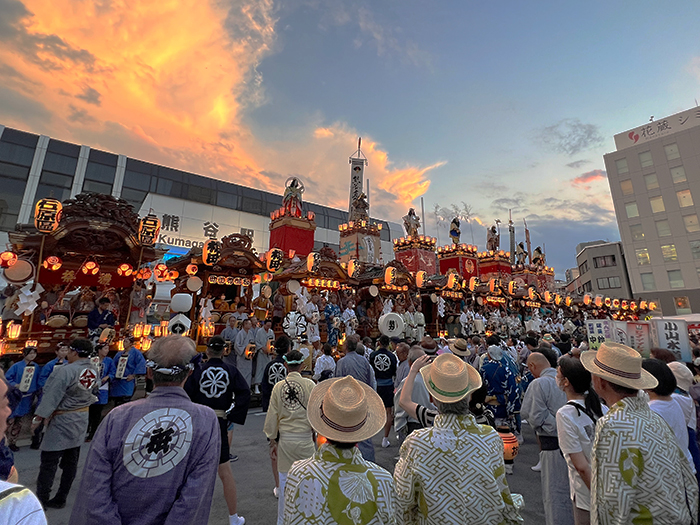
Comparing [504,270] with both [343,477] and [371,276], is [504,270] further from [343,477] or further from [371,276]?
[343,477]

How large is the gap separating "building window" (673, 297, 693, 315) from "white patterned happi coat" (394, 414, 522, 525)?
44299 millimetres

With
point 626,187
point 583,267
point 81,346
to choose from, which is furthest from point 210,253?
point 583,267

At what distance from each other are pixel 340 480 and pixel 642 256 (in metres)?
46.5

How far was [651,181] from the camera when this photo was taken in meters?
35.3

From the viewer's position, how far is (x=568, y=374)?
3.14 metres

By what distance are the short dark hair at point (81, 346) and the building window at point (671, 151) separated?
4980 centimetres

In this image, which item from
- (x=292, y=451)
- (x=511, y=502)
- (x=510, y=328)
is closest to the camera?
(x=511, y=502)

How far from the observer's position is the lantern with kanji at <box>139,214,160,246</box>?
A: 12.2m

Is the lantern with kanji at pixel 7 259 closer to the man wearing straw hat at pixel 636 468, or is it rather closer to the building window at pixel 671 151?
the man wearing straw hat at pixel 636 468

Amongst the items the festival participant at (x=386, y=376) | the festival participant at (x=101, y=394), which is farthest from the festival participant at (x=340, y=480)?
the festival participant at (x=101, y=394)

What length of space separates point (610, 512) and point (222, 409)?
3977 millimetres

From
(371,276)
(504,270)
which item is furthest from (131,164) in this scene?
(504,270)

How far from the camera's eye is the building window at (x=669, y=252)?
110ft

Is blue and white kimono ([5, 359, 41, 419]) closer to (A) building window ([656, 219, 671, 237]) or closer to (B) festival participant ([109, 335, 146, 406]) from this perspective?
(B) festival participant ([109, 335, 146, 406])
